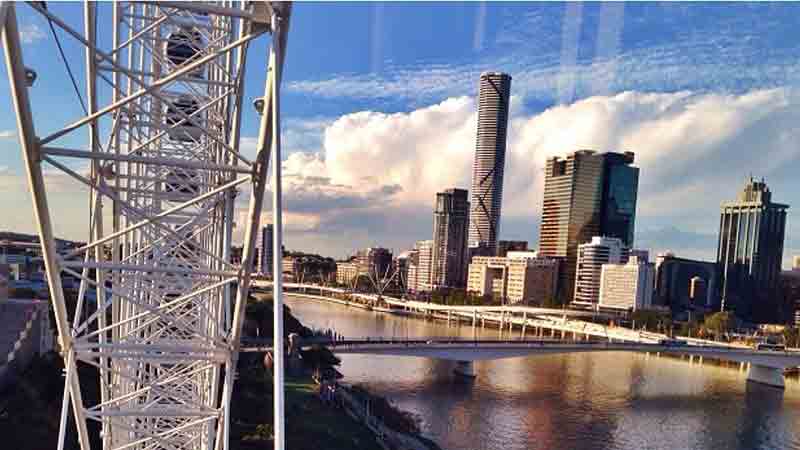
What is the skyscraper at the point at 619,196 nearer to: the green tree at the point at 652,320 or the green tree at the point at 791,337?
the green tree at the point at 652,320

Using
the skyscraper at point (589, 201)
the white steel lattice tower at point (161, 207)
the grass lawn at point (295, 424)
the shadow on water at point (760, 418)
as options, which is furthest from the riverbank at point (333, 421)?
the skyscraper at point (589, 201)

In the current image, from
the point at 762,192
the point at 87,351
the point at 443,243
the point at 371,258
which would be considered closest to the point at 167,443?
the point at 87,351

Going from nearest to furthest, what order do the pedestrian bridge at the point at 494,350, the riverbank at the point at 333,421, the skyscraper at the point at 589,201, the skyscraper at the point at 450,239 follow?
the riverbank at the point at 333,421, the pedestrian bridge at the point at 494,350, the skyscraper at the point at 589,201, the skyscraper at the point at 450,239

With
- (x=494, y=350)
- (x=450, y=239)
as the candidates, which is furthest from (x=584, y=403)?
(x=450, y=239)

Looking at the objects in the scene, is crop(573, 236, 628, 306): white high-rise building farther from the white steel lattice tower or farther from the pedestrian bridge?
the white steel lattice tower

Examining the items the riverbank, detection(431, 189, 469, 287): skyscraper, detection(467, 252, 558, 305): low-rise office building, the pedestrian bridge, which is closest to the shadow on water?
the pedestrian bridge

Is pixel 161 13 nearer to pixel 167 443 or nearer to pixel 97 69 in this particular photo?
pixel 97 69
